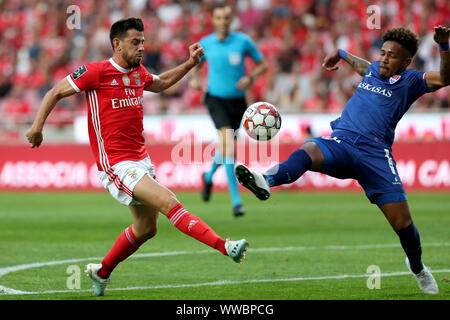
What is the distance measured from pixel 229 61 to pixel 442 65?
731 centimetres

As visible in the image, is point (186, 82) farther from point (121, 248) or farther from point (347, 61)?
point (121, 248)

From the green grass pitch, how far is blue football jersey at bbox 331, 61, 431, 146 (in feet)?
4.19

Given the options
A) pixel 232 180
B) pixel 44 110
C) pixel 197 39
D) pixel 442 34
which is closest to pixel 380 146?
pixel 442 34

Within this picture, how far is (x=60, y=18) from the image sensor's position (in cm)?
2492

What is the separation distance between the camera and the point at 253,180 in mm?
6152

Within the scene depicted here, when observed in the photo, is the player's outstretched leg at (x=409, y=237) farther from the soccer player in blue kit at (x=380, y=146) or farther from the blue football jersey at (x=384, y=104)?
the blue football jersey at (x=384, y=104)

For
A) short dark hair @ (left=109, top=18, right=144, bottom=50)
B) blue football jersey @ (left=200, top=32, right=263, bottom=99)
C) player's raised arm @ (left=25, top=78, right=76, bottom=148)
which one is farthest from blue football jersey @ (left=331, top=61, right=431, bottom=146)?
blue football jersey @ (left=200, top=32, right=263, bottom=99)

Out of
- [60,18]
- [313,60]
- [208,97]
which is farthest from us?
[60,18]

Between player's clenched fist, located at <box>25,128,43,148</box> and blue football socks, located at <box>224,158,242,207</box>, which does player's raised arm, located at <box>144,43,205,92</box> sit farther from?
blue football socks, located at <box>224,158,242,207</box>

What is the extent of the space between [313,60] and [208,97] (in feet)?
26.1

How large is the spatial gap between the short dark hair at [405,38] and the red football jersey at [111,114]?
7.00ft

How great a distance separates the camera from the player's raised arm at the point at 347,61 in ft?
23.8
